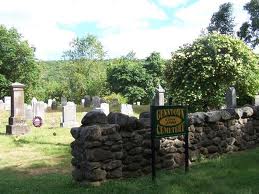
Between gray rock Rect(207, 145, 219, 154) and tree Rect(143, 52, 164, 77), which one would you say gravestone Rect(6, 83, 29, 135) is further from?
tree Rect(143, 52, 164, 77)

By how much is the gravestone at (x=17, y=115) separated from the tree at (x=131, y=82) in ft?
109

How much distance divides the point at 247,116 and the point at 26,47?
142 feet

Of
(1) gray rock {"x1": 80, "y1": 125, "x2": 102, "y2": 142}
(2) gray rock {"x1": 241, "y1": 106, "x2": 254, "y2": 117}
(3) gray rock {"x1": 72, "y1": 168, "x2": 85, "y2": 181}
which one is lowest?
(3) gray rock {"x1": 72, "y1": 168, "x2": 85, "y2": 181}

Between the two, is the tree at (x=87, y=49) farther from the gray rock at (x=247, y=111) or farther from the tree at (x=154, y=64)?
the gray rock at (x=247, y=111)

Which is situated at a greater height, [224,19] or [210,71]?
[224,19]

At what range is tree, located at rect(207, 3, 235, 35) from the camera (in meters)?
40.7

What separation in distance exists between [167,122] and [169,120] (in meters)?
0.07

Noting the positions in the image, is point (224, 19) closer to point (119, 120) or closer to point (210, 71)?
Answer: point (210, 71)

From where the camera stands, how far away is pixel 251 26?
38.9 m

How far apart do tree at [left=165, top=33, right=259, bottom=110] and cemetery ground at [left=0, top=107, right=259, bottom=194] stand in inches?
449

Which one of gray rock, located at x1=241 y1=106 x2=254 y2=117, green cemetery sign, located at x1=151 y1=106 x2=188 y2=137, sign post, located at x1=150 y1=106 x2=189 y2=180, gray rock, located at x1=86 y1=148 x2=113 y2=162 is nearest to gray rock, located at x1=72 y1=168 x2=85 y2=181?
gray rock, located at x1=86 y1=148 x2=113 y2=162

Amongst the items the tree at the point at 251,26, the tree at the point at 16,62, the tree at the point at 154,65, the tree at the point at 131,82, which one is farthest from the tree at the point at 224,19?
the tree at the point at 16,62

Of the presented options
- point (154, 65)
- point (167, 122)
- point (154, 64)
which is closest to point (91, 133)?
point (167, 122)

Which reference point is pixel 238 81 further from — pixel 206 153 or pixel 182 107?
pixel 182 107
